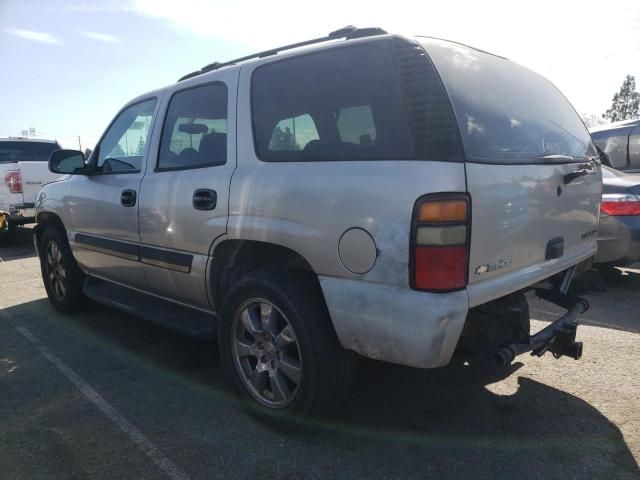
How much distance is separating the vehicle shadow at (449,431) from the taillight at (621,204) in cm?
248

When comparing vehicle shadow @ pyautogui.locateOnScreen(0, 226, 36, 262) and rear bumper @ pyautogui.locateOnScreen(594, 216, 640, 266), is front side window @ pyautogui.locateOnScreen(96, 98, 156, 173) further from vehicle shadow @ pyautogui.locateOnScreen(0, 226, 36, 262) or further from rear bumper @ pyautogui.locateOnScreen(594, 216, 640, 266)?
vehicle shadow @ pyautogui.locateOnScreen(0, 226, 36, 262)

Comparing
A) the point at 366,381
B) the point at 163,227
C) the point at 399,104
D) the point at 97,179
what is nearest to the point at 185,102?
the point at 163,227

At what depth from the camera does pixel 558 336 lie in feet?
8.65

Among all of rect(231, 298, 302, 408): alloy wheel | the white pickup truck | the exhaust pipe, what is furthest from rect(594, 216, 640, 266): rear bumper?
the white pickup truck

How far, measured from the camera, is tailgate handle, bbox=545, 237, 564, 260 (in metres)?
2.56

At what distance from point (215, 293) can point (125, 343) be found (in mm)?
1463

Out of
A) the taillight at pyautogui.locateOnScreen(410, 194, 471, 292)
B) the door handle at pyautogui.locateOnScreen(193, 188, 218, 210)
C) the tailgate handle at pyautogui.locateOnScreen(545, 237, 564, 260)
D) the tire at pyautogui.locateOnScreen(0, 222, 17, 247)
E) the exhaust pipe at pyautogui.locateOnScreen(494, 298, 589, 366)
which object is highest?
the door handle at pyautogui.locateOnScreen(193, 188, 218, 210)

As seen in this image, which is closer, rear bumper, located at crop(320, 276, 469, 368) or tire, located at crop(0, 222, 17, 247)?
rear bumper, located at crop(320, 276, 469, 368)

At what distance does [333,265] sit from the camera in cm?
227

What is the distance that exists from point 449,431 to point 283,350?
98cm

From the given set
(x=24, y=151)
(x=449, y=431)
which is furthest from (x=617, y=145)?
(x=24, y=151)

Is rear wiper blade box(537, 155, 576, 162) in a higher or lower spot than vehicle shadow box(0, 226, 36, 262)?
higher

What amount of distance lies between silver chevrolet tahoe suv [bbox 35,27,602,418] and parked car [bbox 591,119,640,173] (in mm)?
3536

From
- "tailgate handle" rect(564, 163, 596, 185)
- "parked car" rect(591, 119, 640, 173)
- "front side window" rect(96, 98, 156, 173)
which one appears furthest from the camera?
"parked car" rect(591, 119, 640, 173)
